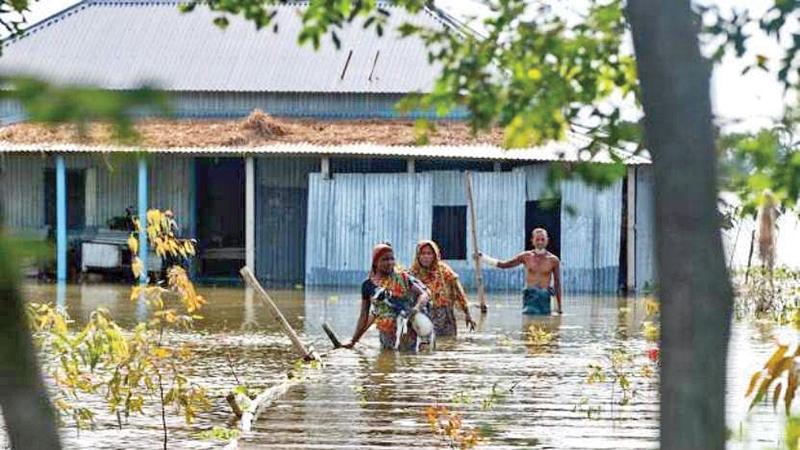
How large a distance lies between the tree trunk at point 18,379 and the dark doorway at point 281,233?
2710 centimetres

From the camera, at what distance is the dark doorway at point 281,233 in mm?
28578

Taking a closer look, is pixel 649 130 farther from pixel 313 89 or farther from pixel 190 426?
pixel 313 89

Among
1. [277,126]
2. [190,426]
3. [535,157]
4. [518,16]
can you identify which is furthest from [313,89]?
[518,16]

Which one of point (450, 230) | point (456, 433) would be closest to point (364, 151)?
point (450, 230)

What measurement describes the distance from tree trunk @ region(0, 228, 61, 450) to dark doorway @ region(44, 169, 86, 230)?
2872 centimetres

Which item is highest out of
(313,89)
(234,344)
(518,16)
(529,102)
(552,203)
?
(313,89)

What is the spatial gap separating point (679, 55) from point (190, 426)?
7169 millimetres

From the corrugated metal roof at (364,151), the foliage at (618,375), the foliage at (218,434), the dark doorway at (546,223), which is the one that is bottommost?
the foliage at (218,434)

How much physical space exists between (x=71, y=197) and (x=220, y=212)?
10.0 ft

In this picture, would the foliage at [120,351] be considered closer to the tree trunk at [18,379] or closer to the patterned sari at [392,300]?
the patterned sari at [392,300]

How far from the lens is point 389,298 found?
42.1 ft

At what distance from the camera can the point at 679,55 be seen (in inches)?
70.4

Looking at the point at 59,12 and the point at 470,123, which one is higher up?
the point at 59,12

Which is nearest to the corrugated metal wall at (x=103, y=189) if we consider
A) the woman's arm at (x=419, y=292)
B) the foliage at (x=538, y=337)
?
the foliage at (x=538, y=337)
